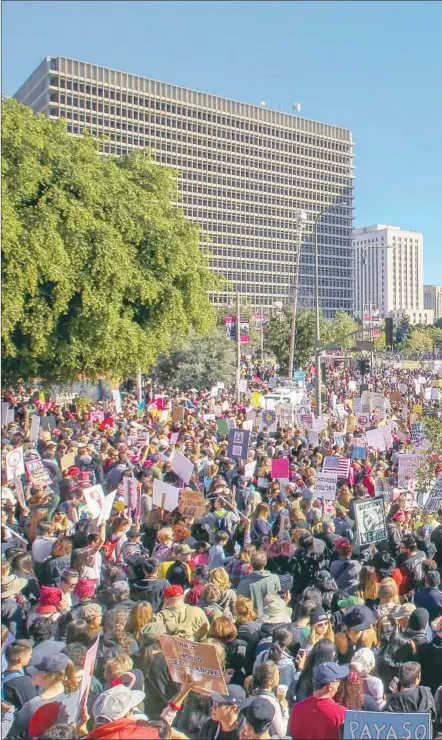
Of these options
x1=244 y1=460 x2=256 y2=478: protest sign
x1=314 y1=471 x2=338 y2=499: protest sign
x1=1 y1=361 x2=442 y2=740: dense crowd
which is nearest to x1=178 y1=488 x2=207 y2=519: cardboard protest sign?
x1=1 y1=361 x2=442 y2=740: dense crowd

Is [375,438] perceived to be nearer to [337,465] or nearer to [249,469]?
[337,465]

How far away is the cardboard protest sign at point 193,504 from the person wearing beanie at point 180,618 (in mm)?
4255

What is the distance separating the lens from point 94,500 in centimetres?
990

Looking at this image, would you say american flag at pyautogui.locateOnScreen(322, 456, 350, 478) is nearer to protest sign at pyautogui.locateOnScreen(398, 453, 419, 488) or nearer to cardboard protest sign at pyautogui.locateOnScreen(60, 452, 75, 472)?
protest sign at pyautogui.locateOnScreen(398, 453, 419, 488)

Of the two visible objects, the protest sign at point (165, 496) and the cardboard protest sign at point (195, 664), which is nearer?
the cardboard protest sign at point (195, 664)

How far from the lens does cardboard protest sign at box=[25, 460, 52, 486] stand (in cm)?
1213

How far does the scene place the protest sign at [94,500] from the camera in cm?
978

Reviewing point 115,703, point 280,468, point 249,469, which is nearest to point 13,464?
point 249,469

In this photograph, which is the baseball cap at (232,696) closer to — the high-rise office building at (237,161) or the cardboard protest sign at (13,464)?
the cardboard protest sign at (13,464)

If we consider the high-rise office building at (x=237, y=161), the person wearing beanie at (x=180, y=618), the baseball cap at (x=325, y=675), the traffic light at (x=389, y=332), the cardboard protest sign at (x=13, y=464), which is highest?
the high-rise office building at (x=237, y=161)

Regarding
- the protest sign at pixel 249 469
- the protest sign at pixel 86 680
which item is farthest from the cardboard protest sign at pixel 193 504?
the protest sign at pixel 86 680

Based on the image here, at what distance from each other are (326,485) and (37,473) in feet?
14.8

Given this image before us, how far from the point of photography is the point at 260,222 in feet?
458

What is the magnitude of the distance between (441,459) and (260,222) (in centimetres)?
12912
